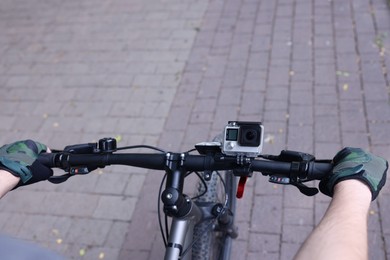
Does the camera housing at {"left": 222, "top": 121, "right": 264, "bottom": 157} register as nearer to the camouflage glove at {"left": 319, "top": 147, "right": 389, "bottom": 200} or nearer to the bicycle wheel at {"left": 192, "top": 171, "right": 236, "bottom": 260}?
the camouflage glove at {"left": 319, "top": 147, "right": 389, "bottom": 200}

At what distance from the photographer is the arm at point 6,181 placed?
5.15 ft

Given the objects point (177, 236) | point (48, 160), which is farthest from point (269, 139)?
point (48, 160)

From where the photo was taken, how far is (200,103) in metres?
4.36

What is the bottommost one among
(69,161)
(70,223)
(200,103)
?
(70,223)

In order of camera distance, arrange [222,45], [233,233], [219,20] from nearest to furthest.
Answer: [233,233] → [222,45] → [219,20]

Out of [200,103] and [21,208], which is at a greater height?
[200,103]

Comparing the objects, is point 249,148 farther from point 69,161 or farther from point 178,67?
point 178,67

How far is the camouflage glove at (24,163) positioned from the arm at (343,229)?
1054mm

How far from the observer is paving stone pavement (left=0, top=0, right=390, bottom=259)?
129 inches

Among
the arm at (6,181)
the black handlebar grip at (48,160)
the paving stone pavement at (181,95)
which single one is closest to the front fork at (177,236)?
the black handlebar grip at (48,160)

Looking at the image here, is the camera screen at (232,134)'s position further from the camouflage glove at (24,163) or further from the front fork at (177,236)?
the camouflage glove at (24,163)

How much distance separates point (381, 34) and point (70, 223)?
3.97 meters

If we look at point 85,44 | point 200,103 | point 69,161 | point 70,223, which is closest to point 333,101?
point 200,103

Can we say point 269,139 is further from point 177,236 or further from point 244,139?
point 244,139
